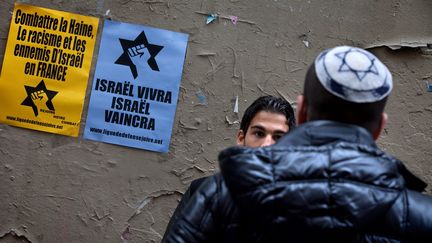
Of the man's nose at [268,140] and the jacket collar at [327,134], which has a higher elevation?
the jacket collar at [327,134]

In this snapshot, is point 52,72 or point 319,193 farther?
point 52,72

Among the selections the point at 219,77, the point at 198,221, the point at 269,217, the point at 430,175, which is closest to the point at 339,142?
the point at 269,217

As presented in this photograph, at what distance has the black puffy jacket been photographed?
1.08 meters

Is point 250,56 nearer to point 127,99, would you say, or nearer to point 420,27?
point 127,99

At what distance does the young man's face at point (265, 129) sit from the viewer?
2.30 meters

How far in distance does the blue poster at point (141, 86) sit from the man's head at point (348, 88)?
6.07 feet

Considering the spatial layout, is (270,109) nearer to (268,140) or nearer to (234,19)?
(268,140)

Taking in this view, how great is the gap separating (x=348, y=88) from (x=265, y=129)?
118 centimetres

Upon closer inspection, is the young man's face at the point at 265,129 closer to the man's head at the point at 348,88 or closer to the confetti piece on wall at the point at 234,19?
the confetti piece on wall at the point at 234,19

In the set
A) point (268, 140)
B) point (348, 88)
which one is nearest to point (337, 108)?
point (348, 88)

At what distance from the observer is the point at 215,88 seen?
299 centimetres

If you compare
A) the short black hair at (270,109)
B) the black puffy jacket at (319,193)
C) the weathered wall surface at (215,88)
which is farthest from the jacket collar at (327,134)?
the weathered wall surface at (215,88)

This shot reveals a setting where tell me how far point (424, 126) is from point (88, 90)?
1885 millimetres

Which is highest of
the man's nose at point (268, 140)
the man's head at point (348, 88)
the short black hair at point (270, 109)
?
the man's head at point (348, 88)
